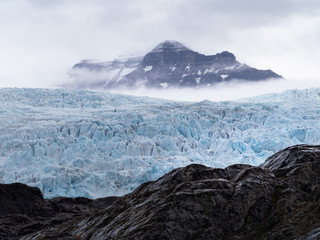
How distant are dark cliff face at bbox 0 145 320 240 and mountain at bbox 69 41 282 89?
11910 cm

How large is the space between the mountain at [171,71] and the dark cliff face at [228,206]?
11910cm

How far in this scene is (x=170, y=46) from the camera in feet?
498

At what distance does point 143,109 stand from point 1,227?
1187 inches

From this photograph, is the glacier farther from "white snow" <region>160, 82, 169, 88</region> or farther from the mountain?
"white snow" <region>160, 82, 169, 88</region>

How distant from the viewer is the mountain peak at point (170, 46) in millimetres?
150625

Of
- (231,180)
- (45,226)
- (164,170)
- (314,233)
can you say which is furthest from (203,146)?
(314,233)

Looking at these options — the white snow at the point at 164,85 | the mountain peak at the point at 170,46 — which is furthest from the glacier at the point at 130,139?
the mountain peak at the point at 170,46

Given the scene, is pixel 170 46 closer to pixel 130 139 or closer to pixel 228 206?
pixel 130 139

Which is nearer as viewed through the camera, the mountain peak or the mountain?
the mountain

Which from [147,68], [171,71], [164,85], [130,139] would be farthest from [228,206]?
[147,68]

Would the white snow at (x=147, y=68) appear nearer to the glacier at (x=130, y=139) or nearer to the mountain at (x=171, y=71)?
the mountain at (x=171, y=71)

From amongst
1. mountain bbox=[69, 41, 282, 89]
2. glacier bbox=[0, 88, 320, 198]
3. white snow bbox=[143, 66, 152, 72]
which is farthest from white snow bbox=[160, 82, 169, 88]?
glacier bbox=[0, 88, 320, 198]

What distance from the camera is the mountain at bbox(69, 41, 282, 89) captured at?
133875mm

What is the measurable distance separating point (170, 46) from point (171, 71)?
9983 millimetres
